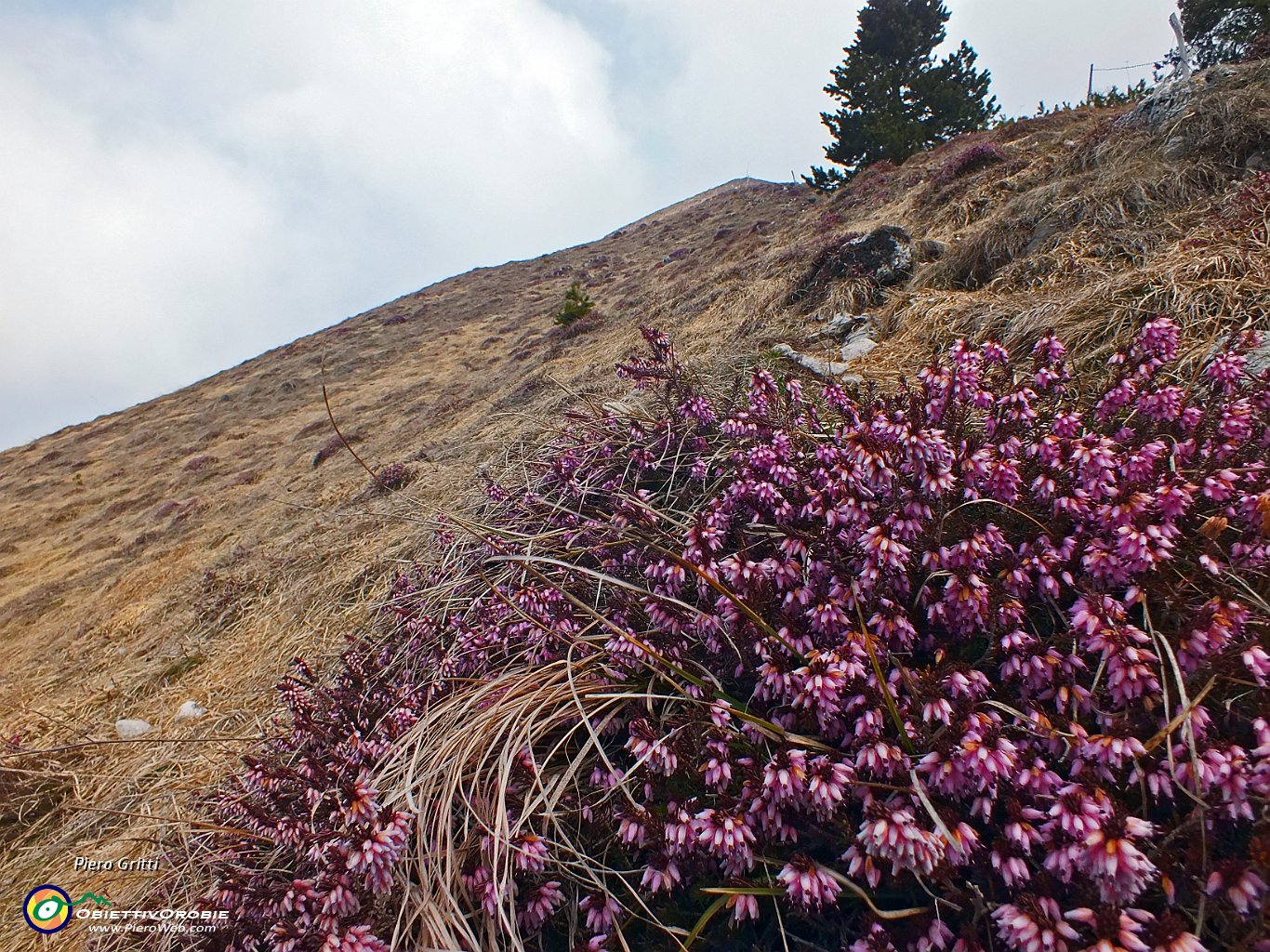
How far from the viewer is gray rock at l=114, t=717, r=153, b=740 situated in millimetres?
5004

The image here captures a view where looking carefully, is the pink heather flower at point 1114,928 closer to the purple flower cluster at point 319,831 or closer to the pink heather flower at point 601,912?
the pink heather flower at point 601,912

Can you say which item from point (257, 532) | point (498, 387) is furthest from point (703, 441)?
point (498, 387)

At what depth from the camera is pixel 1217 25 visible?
1612cm

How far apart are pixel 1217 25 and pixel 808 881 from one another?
971 inches

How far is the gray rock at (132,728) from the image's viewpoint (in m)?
5.00

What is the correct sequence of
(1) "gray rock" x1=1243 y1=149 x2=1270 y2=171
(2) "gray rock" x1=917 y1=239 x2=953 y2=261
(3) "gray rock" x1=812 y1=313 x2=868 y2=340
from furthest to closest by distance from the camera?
1. (2) "gray rock" x1=917 y1=239 x2=953 y2=261
2. (3) "gray rock" x1=812 y1=313 x2=868 y2=340
3. (1) "gray rock" x1=1243 y1=149 x2=1270 y2=171

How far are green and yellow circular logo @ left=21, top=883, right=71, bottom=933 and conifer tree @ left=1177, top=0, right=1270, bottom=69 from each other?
21.8 metres

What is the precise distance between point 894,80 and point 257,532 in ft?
73.2

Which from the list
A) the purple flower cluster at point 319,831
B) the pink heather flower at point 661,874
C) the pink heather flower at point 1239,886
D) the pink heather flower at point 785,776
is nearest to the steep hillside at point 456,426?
the purple flower cluster at point 319,831

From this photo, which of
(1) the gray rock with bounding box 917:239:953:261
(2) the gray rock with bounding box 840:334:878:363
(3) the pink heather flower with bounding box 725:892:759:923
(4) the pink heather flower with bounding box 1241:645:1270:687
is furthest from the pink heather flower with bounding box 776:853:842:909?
(1) the gray rock with bounding box 917:239:953:261

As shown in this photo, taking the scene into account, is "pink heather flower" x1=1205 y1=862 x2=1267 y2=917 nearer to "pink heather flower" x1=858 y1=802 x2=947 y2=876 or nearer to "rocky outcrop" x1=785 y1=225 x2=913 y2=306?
"pink heather flower" x1=858 y1=802 x2=947 y2=876

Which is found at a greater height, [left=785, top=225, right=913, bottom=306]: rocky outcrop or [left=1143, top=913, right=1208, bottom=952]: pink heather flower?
[left=785, top=225, right=913, bottom=306]: rocky outcrop

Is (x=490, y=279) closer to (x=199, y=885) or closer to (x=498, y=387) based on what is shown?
(x=498, y=387)

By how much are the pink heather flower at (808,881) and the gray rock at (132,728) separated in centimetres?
568
